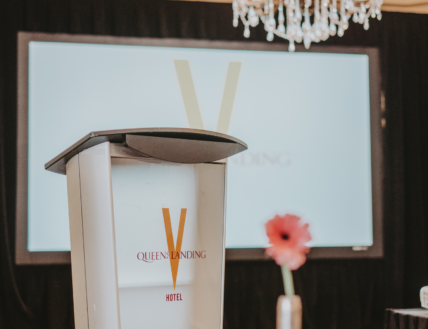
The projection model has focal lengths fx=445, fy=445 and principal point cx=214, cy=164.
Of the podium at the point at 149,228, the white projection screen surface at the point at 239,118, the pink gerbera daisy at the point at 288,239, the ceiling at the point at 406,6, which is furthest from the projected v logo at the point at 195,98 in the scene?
the pink gerbera daisy at the point at 288,239

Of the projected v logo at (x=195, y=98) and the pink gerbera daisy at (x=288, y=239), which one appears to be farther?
the projected v logo at (x=195, y=98)

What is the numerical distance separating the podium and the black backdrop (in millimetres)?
1949

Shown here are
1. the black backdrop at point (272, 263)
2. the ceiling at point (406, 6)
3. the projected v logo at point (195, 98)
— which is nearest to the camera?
the black backdrop at point (272, 263)

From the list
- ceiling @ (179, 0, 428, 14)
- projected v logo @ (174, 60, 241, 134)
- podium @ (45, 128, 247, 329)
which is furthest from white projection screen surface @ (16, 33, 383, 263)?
podium @ (45, 128, 247, 329)

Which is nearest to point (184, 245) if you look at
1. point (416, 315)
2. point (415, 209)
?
point (416, 315)

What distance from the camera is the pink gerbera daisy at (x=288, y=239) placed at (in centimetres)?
92

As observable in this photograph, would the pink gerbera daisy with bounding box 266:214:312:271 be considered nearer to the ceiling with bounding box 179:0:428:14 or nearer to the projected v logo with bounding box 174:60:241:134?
the projected v logo with bounding box 174:60:241:134

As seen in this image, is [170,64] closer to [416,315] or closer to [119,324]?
[416,315]

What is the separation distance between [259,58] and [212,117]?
0.51 metres

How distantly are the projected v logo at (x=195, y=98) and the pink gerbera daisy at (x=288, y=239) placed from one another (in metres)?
1.98

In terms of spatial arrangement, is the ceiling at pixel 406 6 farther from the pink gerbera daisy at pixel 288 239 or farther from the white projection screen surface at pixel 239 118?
the pink gerbera daisy at pixel 288 239

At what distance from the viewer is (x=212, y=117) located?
2.91m

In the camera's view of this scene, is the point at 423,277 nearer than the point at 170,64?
→ No

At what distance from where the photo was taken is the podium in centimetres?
88
